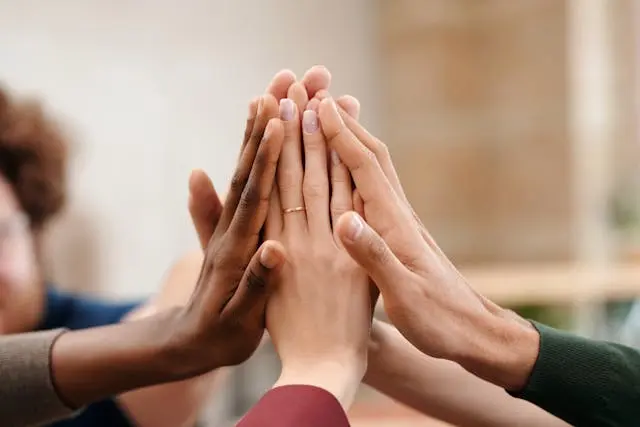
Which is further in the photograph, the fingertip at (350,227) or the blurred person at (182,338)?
the blurred person at (182,338)

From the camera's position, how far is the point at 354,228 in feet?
2.54

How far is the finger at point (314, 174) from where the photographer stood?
904 mm

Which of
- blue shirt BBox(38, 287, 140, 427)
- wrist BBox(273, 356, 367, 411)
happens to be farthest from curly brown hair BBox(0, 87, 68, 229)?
wrist BBox(273, 356, 367, 411)

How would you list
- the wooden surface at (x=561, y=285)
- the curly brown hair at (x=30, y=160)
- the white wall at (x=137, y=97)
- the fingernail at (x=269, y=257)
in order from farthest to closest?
the wooden surface at (x=561, y=285), the white wall at (x=137, y=97), the curly brown hair at (x=30, y=160), the fingernail at (x=269, y=257)

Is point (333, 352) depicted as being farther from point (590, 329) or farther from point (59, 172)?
point (590, 329)

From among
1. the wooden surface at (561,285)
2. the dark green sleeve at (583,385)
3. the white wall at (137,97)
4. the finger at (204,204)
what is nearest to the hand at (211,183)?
the finger at (204,204)

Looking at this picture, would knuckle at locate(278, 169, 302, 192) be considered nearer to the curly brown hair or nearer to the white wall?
the curly brown hair

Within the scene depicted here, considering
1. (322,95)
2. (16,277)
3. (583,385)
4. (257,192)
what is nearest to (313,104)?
(322,95)

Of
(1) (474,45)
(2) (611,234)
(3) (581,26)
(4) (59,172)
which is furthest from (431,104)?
(4) (59,172)

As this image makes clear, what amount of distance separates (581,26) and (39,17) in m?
1.76

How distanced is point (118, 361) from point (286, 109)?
1.08 ft

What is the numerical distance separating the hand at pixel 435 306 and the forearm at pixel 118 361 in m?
0.25

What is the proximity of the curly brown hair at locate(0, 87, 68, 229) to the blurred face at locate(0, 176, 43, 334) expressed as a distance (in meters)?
0.09

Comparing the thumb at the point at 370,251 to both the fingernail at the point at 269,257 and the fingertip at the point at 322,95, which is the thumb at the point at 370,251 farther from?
the fingertip at the point at 322,95
